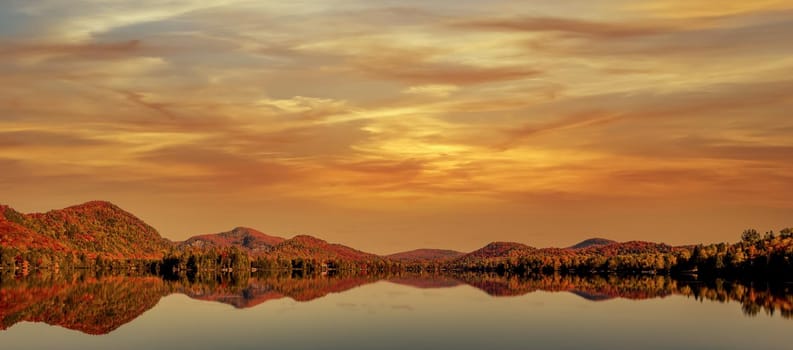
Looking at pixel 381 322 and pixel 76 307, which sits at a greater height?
pixel 76 307

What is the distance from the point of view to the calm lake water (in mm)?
55500

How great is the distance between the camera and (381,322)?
70.1 meters

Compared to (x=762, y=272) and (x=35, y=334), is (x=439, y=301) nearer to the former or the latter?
(x=35, y=334)

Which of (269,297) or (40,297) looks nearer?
(40,297)

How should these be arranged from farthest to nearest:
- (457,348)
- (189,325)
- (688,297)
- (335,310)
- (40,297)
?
(688,297) → (40,297) → (335,310) → (189,325) → (457,348)

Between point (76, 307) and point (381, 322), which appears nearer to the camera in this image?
point (381, 322)

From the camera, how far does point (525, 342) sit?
184ft

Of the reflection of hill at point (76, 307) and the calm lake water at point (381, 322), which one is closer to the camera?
the calm lake water at point (381, 322)

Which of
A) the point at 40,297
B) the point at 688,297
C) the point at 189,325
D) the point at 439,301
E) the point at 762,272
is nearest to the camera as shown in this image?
the point at 189,325

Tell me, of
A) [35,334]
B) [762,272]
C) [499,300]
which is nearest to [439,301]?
[499,300]

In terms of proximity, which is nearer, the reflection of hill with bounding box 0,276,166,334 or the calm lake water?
the calm lake water

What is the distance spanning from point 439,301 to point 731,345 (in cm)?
4853

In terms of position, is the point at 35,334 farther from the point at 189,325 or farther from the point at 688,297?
the point at 688,297

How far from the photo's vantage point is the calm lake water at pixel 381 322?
5550cm
